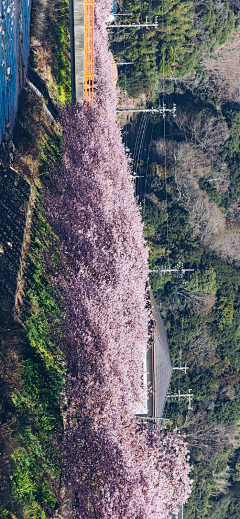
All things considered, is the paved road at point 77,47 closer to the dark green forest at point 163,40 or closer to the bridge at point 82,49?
the bridge at point 82,49

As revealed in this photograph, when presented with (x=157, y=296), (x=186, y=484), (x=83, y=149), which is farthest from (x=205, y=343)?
(x=83, y=149)

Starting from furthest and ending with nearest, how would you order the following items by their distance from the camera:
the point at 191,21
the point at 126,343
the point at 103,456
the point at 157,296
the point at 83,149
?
1. the point at 191,21
2. the point at 157,296
3. the point at 83,149
4. the point at 126,343
5. the point at 103,456

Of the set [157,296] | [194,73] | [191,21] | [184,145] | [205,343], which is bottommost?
[205,343]

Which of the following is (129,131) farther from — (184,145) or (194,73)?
(194,73)

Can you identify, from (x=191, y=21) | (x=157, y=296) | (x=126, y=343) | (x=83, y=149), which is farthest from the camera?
(x=191, y=21)

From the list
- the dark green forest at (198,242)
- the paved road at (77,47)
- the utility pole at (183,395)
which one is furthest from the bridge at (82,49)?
the utility pole at (183,395)

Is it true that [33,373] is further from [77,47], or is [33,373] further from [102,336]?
[77,47]
